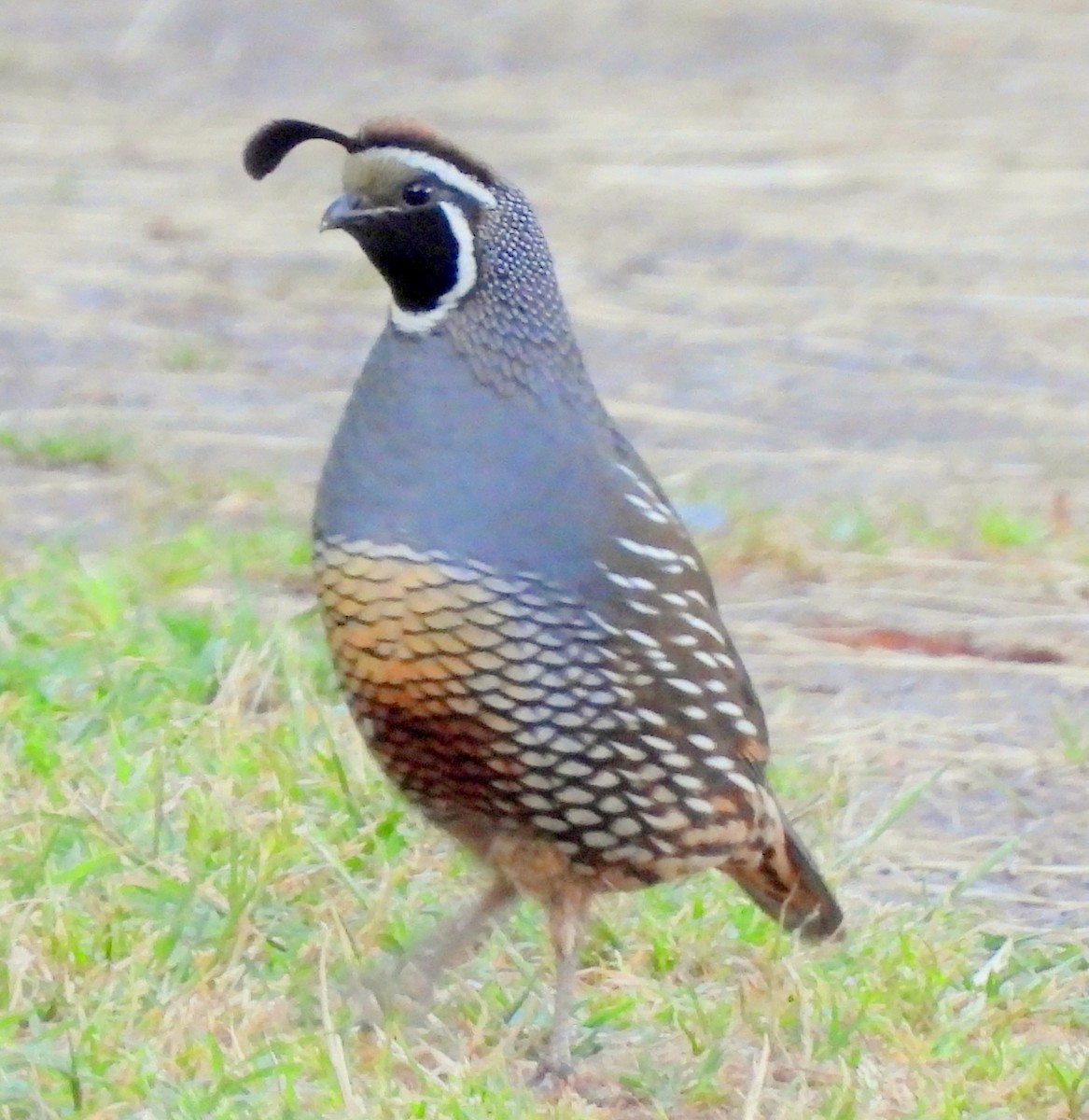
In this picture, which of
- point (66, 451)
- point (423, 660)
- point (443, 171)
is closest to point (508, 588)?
point (423, 660)

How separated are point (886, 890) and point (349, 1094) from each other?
1.24 m

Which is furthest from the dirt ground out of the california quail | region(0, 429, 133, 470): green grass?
the california quail

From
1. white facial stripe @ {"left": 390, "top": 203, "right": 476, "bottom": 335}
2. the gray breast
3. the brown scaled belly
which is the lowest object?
the brown scaled belly

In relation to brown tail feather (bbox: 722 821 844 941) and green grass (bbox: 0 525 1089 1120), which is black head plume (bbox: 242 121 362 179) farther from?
brown tail feather (bbox: 722 821 844 941)

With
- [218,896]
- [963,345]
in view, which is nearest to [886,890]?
[218,896]

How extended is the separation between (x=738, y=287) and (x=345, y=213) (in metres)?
4.80

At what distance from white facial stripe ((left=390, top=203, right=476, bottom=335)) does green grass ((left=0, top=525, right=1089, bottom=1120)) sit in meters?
0.73

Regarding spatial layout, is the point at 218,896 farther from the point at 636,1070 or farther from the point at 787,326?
the point at 787,326

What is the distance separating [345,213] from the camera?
3.20 m

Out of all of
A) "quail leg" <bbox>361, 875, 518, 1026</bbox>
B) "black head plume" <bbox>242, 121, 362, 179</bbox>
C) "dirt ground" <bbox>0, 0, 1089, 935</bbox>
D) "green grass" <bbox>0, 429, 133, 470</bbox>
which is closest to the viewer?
"quail leg" <bbox>361, 875, 518, 1026</bbox>

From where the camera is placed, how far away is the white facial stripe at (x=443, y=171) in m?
3.22

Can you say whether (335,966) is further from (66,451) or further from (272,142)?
(66,451)

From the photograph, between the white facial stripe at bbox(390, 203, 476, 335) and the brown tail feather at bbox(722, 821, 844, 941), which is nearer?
the white facial stripe at bbox(390, 203, 476, 335)

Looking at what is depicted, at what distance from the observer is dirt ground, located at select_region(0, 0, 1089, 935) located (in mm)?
4734
